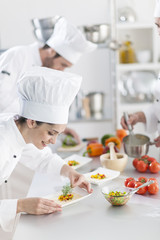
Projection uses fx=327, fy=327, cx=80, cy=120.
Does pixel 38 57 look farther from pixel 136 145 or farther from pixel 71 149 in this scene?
pixel 136 145

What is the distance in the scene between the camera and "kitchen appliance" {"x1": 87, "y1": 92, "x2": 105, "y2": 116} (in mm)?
3575

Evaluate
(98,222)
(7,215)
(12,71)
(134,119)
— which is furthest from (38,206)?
(12,71)

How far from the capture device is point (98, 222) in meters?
1.17

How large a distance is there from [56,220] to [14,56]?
1278mm

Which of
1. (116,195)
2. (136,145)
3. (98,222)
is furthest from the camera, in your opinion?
(136,145)

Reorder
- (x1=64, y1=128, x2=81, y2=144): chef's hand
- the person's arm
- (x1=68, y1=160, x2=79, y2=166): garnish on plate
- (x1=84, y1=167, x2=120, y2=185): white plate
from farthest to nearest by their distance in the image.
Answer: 1. (x1=64, y1=128, x2=81, y2=144): chef's hand
2. (x1=68, y1=160, x2=79, y2=166): garnish on plate
3. (x1=84, y1=167, x2=120, y2=185): white plate
4. the person's arm

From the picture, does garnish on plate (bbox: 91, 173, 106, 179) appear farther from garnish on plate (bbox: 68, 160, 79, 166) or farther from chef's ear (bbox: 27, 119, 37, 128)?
chef's ear (bbox: 27, 119, 37, 128)

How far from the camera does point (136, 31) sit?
359 centimetres

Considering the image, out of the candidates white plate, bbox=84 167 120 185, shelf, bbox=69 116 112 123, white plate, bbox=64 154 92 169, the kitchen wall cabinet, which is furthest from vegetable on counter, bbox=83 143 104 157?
shelf, bbox=69 116 112 123

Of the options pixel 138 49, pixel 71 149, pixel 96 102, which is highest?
pixel 138 49

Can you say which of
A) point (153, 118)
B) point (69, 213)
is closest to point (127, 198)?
point (69, 213)

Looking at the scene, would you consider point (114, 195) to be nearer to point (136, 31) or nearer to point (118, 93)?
point (118, 93)

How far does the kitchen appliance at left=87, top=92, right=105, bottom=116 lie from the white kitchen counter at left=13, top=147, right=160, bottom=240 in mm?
2253

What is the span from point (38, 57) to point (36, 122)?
39.7 inches
